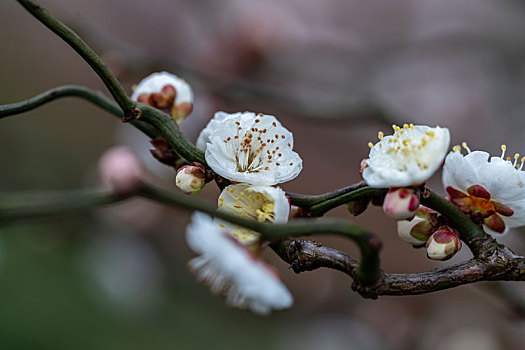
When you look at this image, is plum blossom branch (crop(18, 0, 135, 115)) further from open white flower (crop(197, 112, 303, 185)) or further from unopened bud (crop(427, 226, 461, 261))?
unopened bud (crop(427, 226, 461, 261))

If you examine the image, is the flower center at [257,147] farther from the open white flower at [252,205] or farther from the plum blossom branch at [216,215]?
the plum blossom branch at [216,215]

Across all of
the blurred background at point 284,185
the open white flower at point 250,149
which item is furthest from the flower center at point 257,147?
the blurred background at point 284,185

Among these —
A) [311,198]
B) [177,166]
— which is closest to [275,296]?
[311,198]

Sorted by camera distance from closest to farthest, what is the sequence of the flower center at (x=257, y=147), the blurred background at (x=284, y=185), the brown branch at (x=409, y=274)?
the brown branch at (x=409, y=274), the flower center at (x=257, y=147), the blurred background at (x=284, y=185)

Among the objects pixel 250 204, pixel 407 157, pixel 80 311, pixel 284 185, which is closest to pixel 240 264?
pixel 250 204

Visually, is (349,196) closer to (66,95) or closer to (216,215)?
(216,215)

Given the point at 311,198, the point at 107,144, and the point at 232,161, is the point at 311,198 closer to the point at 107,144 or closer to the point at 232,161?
the point at 232,161

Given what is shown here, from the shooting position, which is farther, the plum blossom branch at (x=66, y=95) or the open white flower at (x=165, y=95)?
the open white flower at (x=165, y=95)

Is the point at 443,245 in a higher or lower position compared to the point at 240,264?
higher
